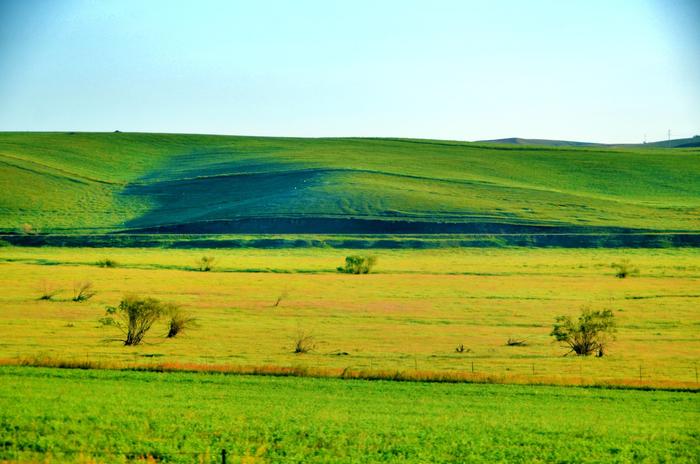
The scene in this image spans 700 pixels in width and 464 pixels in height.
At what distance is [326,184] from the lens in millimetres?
121500

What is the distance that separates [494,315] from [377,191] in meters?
70.2

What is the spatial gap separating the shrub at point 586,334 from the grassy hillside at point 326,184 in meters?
62.1

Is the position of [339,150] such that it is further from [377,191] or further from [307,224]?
[307,224]

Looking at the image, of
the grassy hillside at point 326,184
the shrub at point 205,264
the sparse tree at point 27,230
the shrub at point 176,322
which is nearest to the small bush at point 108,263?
the shrub at point 205,264

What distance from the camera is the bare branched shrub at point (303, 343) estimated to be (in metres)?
35.7

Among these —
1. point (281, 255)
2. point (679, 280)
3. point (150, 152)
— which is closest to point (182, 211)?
point (281, 255)

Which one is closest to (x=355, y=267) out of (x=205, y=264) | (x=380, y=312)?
(x=205, y=264)

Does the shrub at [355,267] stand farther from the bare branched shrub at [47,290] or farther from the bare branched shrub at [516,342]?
the bare branched shrub at [516,342]

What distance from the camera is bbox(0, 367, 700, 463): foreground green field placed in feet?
64.2

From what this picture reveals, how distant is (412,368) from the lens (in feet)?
105

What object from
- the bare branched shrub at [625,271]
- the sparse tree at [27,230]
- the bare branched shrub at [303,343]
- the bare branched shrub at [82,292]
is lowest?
the bare branched shrub at [303,343]

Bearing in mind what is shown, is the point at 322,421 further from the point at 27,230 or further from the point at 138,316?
the point at 27,230

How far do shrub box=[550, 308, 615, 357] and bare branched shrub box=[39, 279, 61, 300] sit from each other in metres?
29.8

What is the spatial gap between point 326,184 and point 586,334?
8577 centimetres
